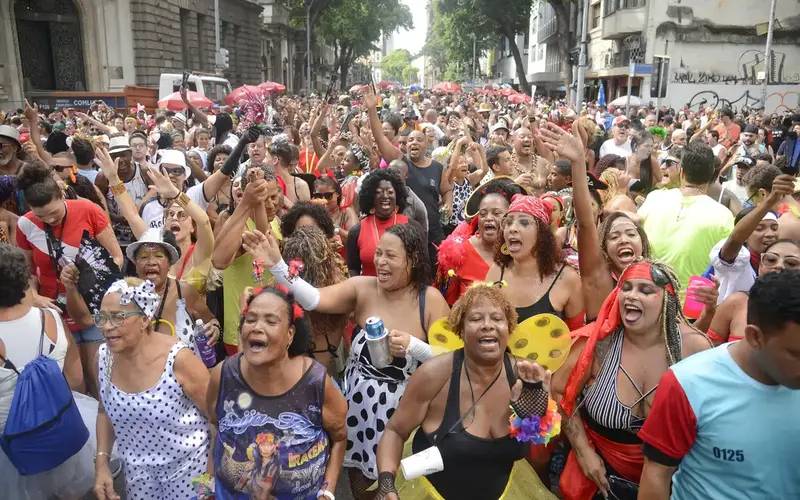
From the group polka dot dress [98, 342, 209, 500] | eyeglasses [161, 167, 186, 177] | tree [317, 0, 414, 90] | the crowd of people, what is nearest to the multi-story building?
tree [317, 0, 414, 90]

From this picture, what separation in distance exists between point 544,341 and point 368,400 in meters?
1.05

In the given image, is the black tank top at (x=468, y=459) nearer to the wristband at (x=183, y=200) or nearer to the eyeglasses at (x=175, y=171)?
the wristband at (x=183, y=200)

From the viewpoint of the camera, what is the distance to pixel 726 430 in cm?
199

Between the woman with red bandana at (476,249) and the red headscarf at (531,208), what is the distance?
0.37 metres

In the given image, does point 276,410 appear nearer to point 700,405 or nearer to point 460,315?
point 460,315

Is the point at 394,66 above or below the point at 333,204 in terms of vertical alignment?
above

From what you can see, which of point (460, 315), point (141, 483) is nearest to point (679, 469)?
point (460, 315)

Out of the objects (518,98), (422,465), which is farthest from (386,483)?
(518,98)

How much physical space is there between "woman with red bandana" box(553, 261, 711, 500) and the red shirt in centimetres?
351

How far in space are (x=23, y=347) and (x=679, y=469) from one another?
122 inches

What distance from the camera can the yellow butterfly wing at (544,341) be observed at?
9.27 feet

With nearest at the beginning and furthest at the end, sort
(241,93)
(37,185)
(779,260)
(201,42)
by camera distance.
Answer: (779,260)
(37,185)
(241,93)
(201,42)

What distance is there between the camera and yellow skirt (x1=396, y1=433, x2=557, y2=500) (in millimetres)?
2664

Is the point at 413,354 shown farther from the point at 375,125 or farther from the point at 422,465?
the point at 375,125
